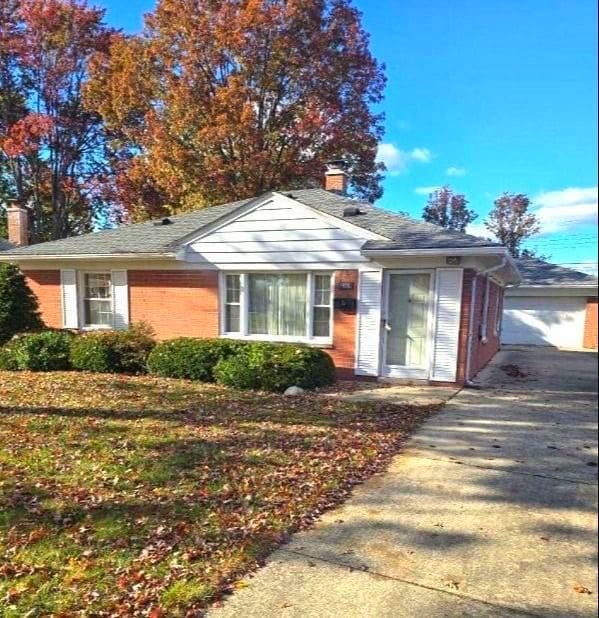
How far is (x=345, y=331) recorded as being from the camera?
1027 centimetres

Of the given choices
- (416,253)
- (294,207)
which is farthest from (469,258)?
(294,207)

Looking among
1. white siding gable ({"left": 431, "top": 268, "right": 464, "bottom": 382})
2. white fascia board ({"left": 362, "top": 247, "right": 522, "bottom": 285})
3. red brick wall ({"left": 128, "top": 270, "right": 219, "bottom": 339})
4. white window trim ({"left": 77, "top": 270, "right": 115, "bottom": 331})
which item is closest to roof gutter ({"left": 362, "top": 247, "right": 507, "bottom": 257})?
white fascia board ({"left": 362, "top": 247, "right": 522, "bottom": 285})

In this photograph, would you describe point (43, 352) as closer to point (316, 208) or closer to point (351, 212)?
point (316, 208)

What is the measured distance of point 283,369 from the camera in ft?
29.0

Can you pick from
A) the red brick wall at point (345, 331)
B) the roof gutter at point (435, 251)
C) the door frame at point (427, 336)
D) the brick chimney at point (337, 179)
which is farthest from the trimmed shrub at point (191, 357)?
the brick chimney at point (337, 179)

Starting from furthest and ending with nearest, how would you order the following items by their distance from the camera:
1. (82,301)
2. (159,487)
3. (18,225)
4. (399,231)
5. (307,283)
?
(18,225) < (82,301) < (307,283) < (399,231) < (159,487)

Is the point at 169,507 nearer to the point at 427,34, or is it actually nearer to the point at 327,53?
the point at 427,34

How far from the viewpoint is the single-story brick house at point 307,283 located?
31.0 feet

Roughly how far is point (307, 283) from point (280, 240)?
109 cm

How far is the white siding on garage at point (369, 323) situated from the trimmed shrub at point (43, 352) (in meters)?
6.36

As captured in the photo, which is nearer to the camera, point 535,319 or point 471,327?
point 471,327

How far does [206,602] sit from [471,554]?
5.68 ft

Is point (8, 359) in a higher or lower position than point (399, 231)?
lower

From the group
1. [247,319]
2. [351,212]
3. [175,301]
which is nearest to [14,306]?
[175,301]
